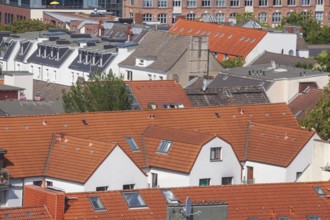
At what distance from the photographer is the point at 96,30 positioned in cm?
19112

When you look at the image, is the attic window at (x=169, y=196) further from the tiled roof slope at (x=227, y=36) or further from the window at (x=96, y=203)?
the tiled roof slope at (x=227, y=36)

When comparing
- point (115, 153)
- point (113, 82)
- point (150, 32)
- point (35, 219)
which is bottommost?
point (35, 219)

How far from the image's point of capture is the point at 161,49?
500ft

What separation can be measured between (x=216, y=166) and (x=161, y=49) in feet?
182

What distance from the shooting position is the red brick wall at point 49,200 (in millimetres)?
76938

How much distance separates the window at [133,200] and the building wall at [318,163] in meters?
20.7

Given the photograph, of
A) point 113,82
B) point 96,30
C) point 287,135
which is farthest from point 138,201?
point 96,30

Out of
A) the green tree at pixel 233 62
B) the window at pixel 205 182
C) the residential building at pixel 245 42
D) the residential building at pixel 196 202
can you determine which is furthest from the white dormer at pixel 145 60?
the residential building at pixel 196 202

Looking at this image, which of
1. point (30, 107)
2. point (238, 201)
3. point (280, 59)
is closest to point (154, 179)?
point (238, 201)

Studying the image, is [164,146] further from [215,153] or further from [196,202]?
[196,202]

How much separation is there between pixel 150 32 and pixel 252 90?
32117 mm

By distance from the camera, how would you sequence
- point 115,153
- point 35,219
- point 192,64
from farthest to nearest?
point 192,64
point 115,153
point 35,219

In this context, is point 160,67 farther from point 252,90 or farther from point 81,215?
point 81,215

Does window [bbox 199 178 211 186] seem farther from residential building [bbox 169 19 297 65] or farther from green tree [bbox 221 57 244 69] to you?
residential building [bbox 169 19 297 65]
